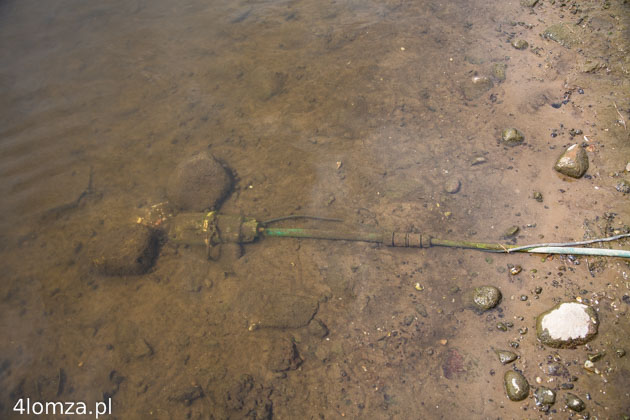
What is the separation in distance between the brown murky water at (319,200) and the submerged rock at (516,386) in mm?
66

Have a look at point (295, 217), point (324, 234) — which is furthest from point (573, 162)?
point (295, 217)

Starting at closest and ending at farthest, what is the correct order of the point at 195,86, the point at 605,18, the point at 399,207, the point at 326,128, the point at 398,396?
the point at 398,396, the point at 399,207, the point at 326,128, the point at 605,18, the point at 195,86

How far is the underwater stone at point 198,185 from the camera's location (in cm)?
465

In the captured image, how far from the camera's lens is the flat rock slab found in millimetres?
3924

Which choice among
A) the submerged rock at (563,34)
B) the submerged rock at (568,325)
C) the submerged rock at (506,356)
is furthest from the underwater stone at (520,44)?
the submerged rock at (506,356)

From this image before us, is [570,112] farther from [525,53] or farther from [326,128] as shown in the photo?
[326,128]

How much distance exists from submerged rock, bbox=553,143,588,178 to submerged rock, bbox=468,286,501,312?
6.07 ft

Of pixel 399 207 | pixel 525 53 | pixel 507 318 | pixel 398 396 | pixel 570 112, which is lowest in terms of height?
pixel 398 396

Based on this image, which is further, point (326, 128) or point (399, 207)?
point (326, 128)

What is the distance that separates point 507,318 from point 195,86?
575 cm

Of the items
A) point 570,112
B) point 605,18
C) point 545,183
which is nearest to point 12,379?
point 545,183

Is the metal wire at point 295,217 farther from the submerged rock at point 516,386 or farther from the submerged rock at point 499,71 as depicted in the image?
the submerged rock at point 499,71

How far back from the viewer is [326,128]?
17.3 feet

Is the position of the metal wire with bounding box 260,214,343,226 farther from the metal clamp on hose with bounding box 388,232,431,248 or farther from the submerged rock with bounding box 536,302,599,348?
the submerged rock with bounding box 536,302,599,348
